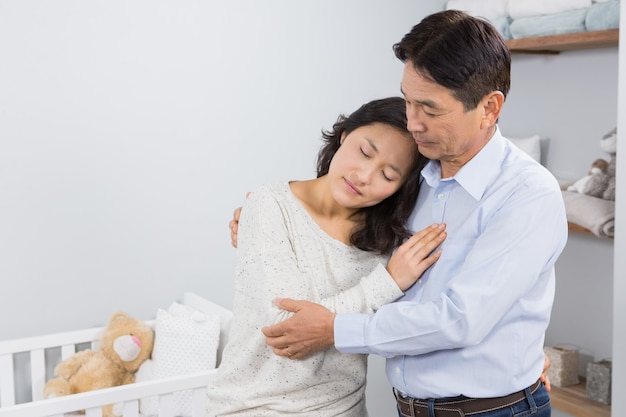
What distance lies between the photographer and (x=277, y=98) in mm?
2666

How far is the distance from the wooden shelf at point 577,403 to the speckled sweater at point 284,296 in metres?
1.17

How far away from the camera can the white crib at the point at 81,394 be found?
5.89 ft

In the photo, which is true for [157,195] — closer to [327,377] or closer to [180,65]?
[180,65]

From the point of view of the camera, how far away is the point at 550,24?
2.35 meters

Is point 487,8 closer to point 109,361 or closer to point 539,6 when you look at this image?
point 539,6

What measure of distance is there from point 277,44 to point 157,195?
27.0 inches

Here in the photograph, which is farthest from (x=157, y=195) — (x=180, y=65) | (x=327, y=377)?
(x=327, y=377)

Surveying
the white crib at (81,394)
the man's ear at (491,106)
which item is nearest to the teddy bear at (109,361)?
the white crib at (81,394)

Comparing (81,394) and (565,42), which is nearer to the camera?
(81,394)

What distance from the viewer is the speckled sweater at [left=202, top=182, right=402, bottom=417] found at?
1.24m

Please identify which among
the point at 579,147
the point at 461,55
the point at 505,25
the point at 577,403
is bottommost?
the point at 577,403

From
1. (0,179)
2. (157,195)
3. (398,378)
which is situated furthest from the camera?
(157,195)

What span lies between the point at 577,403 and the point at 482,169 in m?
1.32

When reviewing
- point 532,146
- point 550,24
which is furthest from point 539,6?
point 532,146
